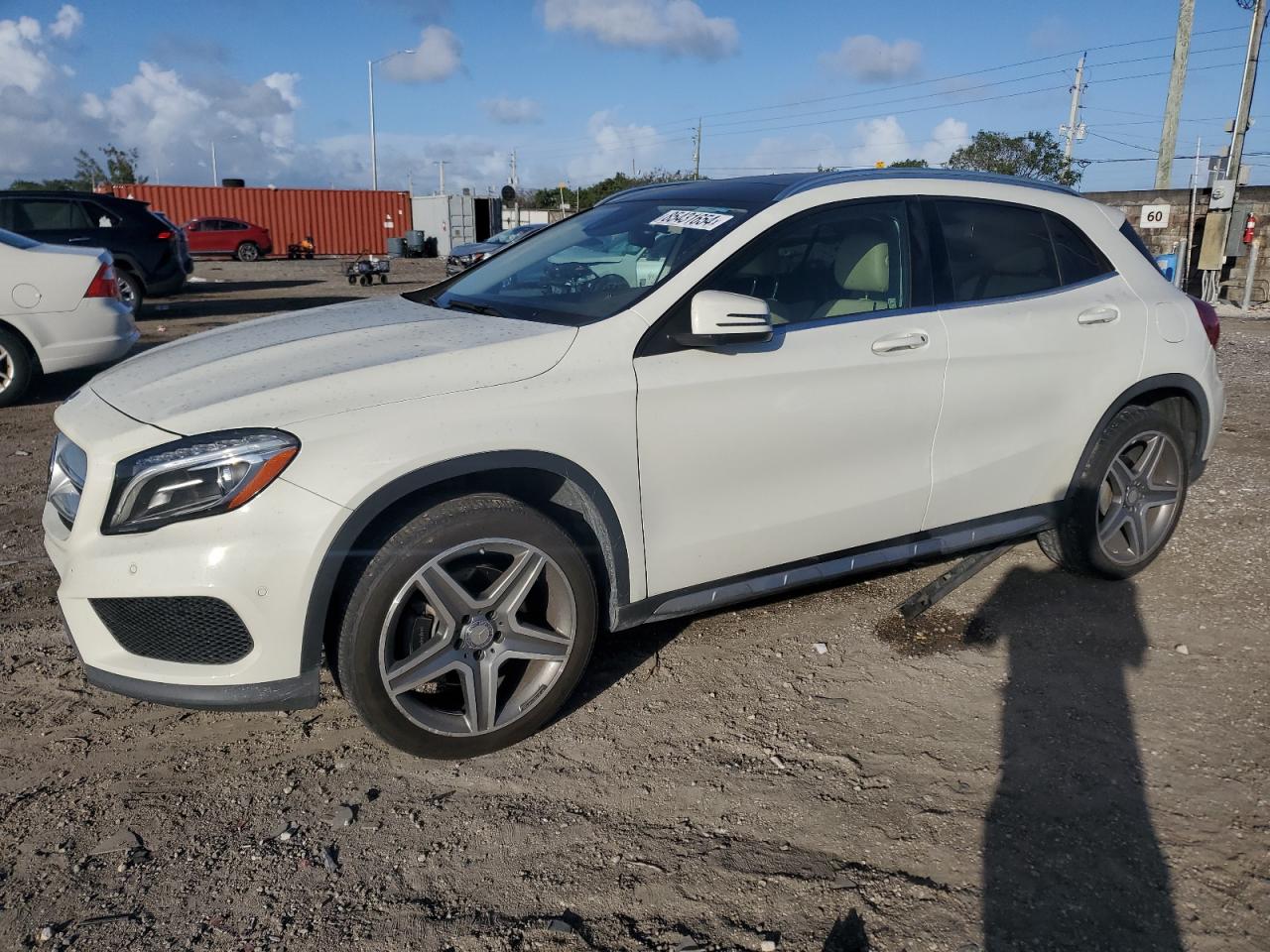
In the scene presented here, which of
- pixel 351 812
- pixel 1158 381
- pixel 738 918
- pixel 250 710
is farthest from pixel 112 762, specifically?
pixel 1158 381

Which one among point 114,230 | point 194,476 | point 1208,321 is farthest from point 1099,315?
point 114,230

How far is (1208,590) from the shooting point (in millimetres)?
4512

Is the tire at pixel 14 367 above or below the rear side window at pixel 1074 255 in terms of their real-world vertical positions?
below

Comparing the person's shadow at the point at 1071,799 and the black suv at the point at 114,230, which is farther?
the black suv at the point at 114,230

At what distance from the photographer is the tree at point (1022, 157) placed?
3216 cm

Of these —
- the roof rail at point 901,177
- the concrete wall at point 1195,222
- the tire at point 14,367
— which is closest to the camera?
the roof rail at point 901,177

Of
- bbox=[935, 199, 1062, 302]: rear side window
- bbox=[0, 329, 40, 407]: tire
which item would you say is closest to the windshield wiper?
bbox=[935, 199, 1062, 302]: rear side window

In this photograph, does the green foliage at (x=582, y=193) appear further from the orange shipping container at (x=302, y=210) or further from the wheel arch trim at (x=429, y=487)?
the wheel arch trim at (x=429, y=487)

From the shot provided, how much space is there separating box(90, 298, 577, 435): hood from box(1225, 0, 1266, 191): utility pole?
21.1m

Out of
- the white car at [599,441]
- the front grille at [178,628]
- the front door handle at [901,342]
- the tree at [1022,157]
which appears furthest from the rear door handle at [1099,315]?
the tree at [1022,157]

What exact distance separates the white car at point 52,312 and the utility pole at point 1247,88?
792 inches

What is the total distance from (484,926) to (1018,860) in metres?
1.36

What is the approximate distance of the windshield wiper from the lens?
11.5 feet

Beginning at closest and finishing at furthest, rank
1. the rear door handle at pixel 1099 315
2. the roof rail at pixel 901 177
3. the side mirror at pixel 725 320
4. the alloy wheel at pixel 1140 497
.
Result: 1. the side mirror at pixel 725 320
2. the roof rail at pixel 901 177
3. the rear door handle at pixel 1099 315
4. the alloy wheel at pixel 1140 497
